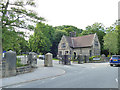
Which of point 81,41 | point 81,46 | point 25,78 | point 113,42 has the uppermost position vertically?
point 81,41

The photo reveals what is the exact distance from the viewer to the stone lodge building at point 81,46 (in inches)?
1632

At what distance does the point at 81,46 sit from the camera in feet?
140

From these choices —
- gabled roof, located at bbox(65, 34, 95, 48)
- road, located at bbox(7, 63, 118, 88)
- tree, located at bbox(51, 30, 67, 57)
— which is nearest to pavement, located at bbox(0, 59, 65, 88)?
road, located at bbox(7, 63, 118, 88)

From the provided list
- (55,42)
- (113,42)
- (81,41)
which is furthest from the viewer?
(55,42)

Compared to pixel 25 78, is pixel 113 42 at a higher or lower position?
higher

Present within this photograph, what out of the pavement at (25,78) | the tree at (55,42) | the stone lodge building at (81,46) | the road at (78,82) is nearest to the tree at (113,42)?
the stone lodge building at (81,46)

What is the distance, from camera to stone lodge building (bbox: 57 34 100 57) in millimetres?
41447

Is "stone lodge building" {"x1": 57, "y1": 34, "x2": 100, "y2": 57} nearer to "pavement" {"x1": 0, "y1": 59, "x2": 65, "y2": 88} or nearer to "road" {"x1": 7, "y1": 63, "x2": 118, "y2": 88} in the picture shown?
"pavement" {"x1": 0, "y1": 59, "x2": 65, "y2": 88}

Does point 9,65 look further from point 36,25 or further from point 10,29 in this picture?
point 36,25

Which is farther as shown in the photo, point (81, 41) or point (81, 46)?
point (81, 41)

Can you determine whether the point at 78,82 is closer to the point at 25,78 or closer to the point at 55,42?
the point at 25,78

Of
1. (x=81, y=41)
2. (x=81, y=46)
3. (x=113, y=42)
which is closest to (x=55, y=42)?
(x=81, y=41)

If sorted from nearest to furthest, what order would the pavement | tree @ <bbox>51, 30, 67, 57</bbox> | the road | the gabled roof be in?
the road
the pavement
the gabled roof
tree @ <bbox>51, 30, 67, 57</bbox>

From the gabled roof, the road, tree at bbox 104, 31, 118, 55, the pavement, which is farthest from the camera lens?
tree at bbox 104, 31, 118, 55
